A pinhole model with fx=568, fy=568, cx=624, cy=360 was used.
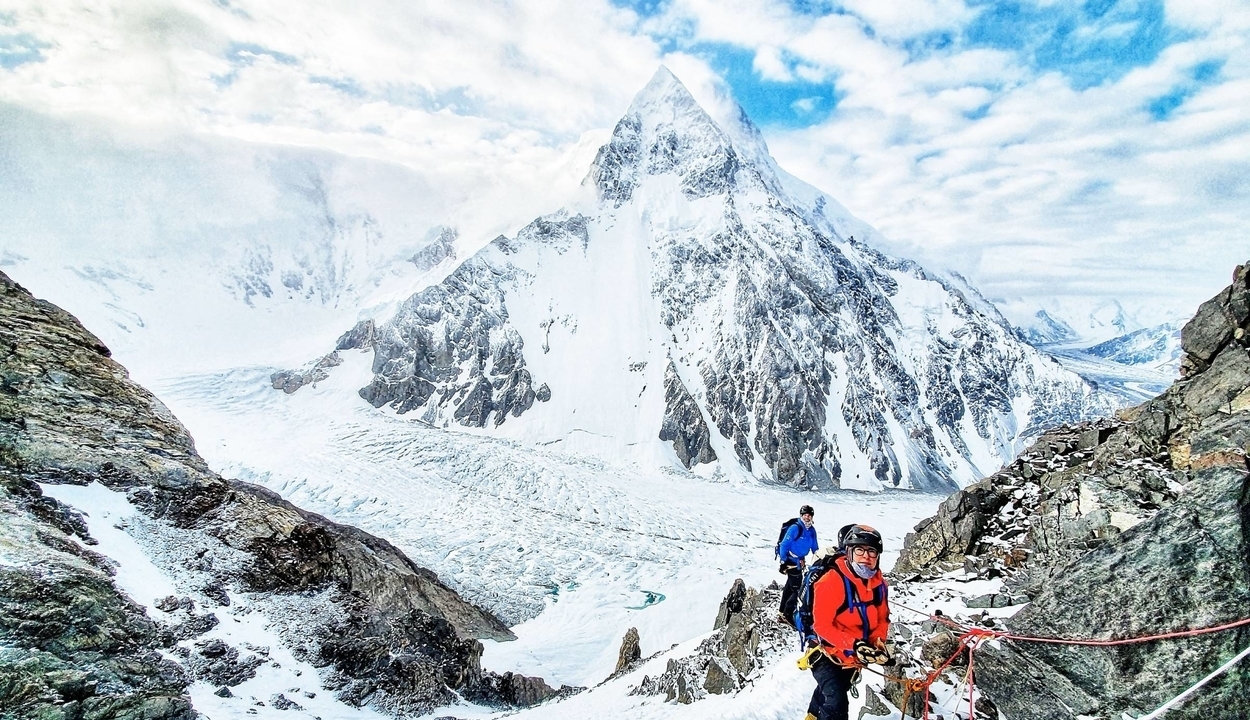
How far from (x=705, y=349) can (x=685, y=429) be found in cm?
2290

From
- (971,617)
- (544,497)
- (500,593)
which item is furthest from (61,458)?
(544,497)

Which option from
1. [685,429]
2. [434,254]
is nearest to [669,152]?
[434,254]

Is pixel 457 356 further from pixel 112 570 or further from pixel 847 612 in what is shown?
pixel 847 612

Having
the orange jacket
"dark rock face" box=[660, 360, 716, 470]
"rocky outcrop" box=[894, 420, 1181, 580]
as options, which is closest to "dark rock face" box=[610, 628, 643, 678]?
"rocky outcrop" box=[894, 420, 1181, 580]

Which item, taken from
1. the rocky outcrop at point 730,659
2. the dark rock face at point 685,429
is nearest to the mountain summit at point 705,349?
the dark rock face at point 685,429

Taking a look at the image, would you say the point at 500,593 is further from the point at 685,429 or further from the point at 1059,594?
the point at 685,429

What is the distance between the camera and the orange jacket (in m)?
6.60

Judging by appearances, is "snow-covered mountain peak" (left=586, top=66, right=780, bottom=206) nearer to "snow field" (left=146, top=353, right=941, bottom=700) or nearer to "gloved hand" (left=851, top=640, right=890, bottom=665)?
"snow field" (left=146, top=353, right=941, bottom=700)

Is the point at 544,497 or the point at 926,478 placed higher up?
the point at 926,478

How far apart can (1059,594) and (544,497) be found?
5897 cm

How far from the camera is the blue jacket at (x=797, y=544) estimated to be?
37.2ft

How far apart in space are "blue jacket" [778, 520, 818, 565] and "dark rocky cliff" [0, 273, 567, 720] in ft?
37.4

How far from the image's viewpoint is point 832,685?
6.86m

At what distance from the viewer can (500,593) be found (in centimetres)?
4031
